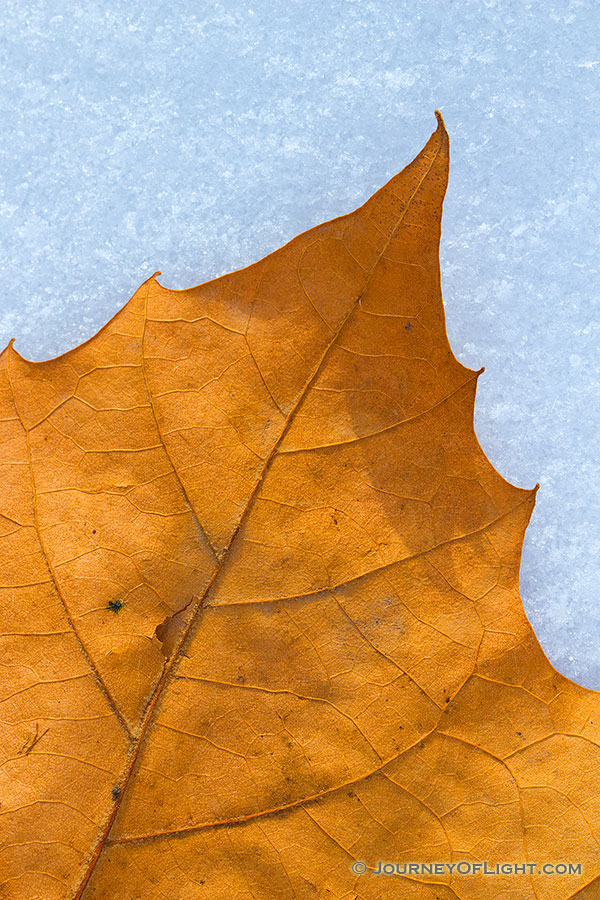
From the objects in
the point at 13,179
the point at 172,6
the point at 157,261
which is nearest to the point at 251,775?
the point at 157,261

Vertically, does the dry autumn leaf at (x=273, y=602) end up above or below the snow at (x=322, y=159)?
below

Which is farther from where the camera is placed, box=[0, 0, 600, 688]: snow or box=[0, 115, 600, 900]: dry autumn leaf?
box=[0, 0, 600, 688]: snow

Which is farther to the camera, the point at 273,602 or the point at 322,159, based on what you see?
the point at 322,159

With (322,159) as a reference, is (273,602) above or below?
below

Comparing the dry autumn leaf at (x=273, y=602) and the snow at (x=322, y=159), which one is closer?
the dry autumn leaf at (x=273, y=602)

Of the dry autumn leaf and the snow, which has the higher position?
the snow
